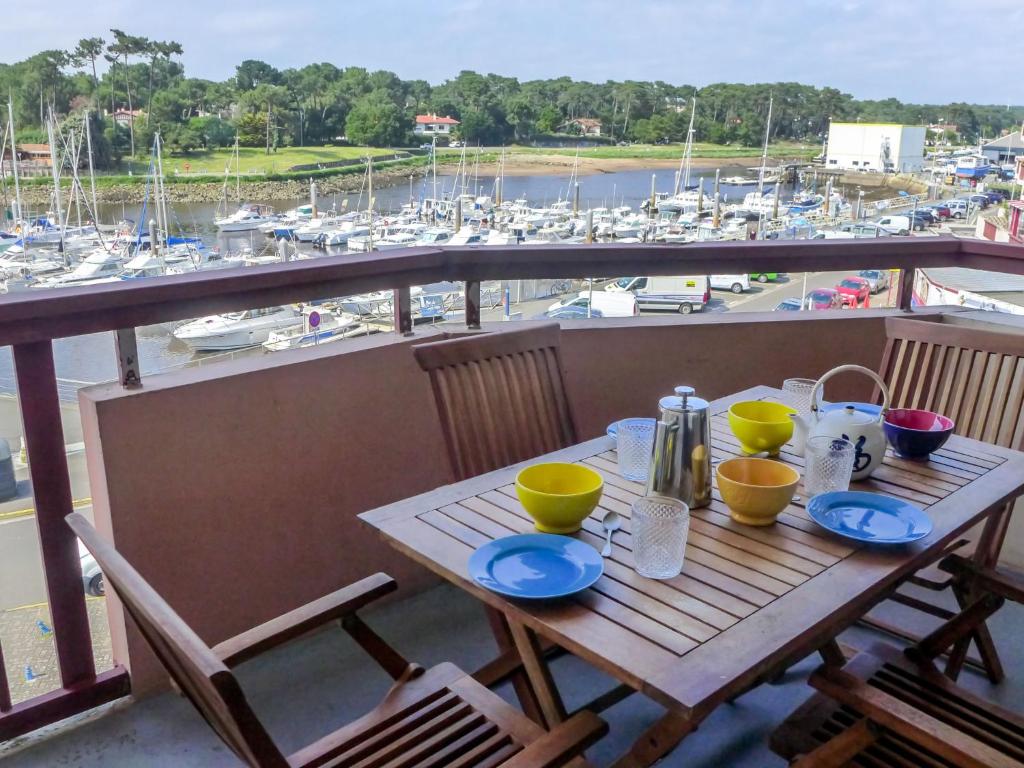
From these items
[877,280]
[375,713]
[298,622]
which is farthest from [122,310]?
[877,280]

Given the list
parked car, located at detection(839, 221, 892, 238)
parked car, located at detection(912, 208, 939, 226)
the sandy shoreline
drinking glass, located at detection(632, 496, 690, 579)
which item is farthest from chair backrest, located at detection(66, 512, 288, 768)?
parked car, located at detection(839, 221, 892, 238)

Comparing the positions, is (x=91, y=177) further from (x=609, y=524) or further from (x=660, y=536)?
(x=660, y=536)

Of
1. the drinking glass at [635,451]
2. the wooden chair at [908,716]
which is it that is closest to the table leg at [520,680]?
the drinking glass at [635,451]

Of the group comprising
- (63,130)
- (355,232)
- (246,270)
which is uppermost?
(63,130)

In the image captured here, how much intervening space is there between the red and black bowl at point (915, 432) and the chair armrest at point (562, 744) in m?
1.01

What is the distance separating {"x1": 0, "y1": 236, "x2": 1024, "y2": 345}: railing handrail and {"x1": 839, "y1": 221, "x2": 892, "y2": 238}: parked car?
10471mm

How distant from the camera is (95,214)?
15242 millimetres

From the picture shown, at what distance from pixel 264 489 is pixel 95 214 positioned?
15.0 m

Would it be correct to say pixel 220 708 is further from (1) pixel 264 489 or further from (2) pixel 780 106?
(2) pixel 780 106

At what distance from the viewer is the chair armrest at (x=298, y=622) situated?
1460 mm

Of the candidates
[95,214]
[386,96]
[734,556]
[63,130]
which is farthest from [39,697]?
[95,214]

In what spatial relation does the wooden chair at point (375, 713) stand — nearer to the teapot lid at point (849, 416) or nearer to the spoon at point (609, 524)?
the spoon at point (609, 524)

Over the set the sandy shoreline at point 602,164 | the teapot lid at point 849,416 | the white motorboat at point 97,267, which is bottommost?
the white motorboat at point 97,267

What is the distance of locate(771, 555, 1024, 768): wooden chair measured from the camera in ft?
4.31
